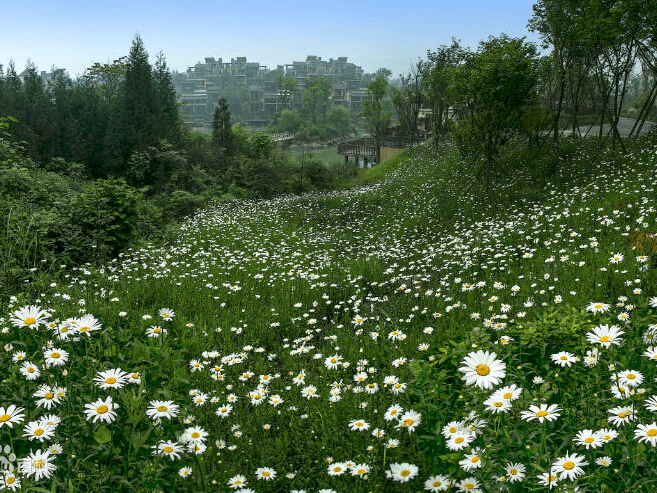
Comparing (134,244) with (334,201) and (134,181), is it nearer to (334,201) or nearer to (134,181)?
(334,201)

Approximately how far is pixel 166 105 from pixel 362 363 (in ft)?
103

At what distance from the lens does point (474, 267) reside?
7.50 metres

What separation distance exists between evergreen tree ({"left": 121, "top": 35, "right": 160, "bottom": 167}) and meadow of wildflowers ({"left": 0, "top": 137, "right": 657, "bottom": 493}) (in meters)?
17.7

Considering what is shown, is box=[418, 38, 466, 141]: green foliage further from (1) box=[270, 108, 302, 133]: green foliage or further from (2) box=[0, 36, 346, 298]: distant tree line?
(1) box=[270, 108, 302, 133]: green foliage

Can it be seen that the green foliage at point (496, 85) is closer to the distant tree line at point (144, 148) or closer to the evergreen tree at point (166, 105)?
the distant tree line at point (144, 148)

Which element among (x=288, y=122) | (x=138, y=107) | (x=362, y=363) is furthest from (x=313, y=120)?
(x=362, y=363)

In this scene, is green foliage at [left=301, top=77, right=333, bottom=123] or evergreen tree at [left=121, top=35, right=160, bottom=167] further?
green foliage at [left=301, top=77, right=333, bottom=123]

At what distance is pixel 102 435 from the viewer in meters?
2.28

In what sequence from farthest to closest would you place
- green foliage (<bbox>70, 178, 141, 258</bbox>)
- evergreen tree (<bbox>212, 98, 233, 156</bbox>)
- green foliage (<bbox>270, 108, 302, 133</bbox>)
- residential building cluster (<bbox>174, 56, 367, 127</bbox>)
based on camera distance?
residential building cluster (<bbox>174, 56, 367, 127</bbox>) → green foliage (<bbox>270, 108, 302, 133</bbox>) → evergreen tree (<bbox>212, 98, 233, 156</bbox>) → green foliage (<bbox>70, 178, 141, 258</bbox>)

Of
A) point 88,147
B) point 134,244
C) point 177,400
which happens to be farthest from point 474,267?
point 88,147

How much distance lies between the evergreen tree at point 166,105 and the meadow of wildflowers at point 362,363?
18327 mm

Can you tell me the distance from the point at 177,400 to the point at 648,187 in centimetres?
979

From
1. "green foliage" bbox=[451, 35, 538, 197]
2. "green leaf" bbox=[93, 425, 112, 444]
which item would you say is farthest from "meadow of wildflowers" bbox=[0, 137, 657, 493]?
"green foliage" bbox=[451, 35, 538, 197]

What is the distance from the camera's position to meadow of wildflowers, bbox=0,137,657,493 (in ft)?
6.94
